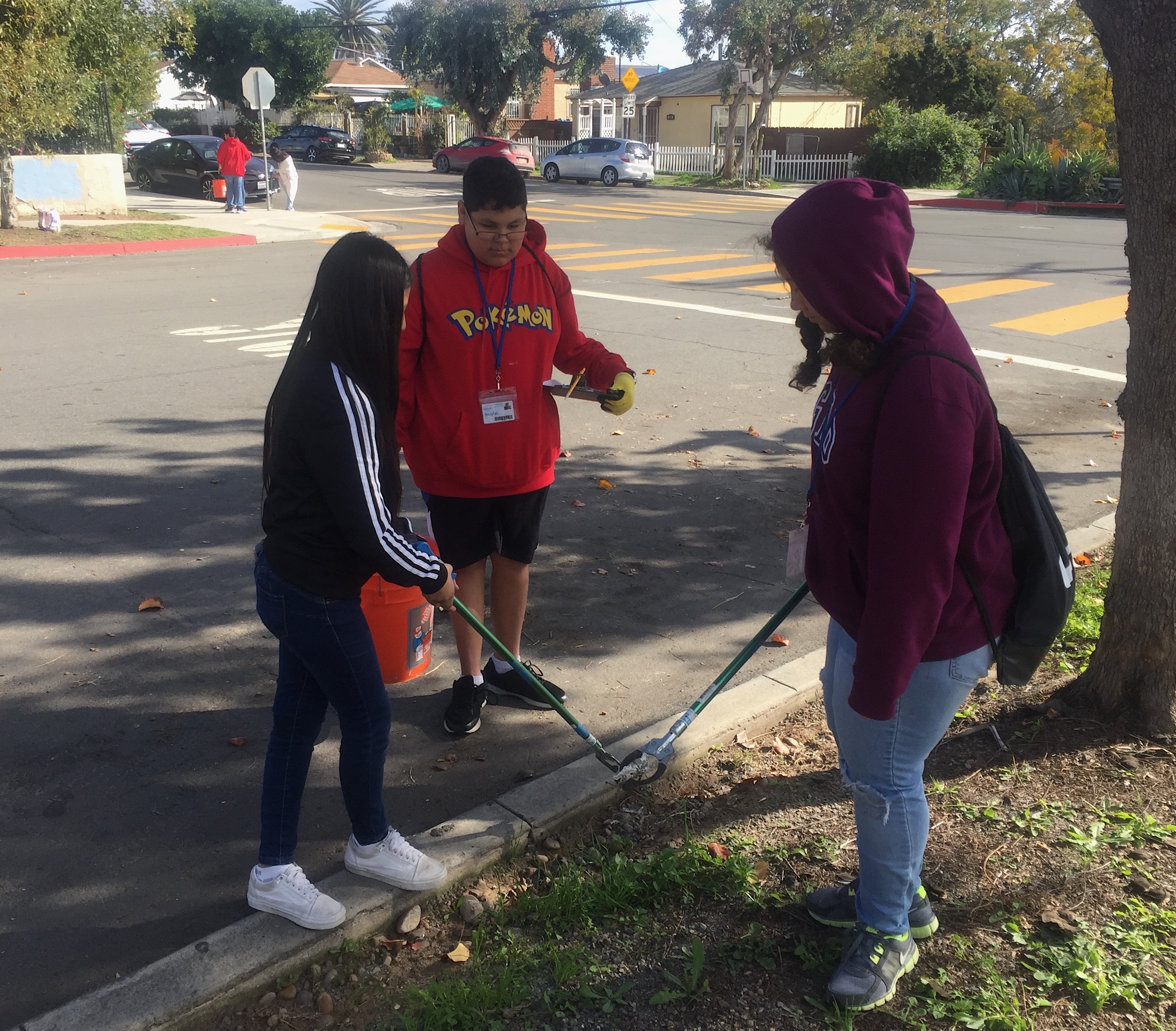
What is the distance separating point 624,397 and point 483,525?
65 centimetres

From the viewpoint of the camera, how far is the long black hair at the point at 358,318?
7.76 feet

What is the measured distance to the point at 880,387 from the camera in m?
2.10

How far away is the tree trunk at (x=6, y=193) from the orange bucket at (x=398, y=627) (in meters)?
17.8

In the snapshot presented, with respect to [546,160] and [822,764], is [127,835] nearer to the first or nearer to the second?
[822,764]

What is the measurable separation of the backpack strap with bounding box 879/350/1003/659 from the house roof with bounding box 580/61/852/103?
1874 inches

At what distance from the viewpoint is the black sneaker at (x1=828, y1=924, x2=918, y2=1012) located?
8.14 feet

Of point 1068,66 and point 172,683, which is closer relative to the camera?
point 172,683

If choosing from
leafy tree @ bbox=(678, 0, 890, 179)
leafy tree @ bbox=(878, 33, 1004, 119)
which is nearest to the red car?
leafy tree @ bbox=(678, 0, 890, 179)

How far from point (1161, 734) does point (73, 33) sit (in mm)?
18532

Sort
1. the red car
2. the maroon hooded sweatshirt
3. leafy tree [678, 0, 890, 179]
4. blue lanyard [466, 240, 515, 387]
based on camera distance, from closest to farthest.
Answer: the maroon hooded sweatshirt < blue lanyard [466, 240, 515, 387] < leafy tree [678, 0, 890, 179] < the red car

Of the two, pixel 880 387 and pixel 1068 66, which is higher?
pixel 1068 66

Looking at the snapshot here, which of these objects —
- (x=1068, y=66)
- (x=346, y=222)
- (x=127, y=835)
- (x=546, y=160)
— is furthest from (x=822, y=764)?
(x=1068, y=66)

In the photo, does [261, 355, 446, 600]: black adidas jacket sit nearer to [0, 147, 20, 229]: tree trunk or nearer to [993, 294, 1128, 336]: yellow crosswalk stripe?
[993, 294, 1128, 336]: yellow crosswalk stripe

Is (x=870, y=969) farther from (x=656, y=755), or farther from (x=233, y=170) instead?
(x=233, y=170)
